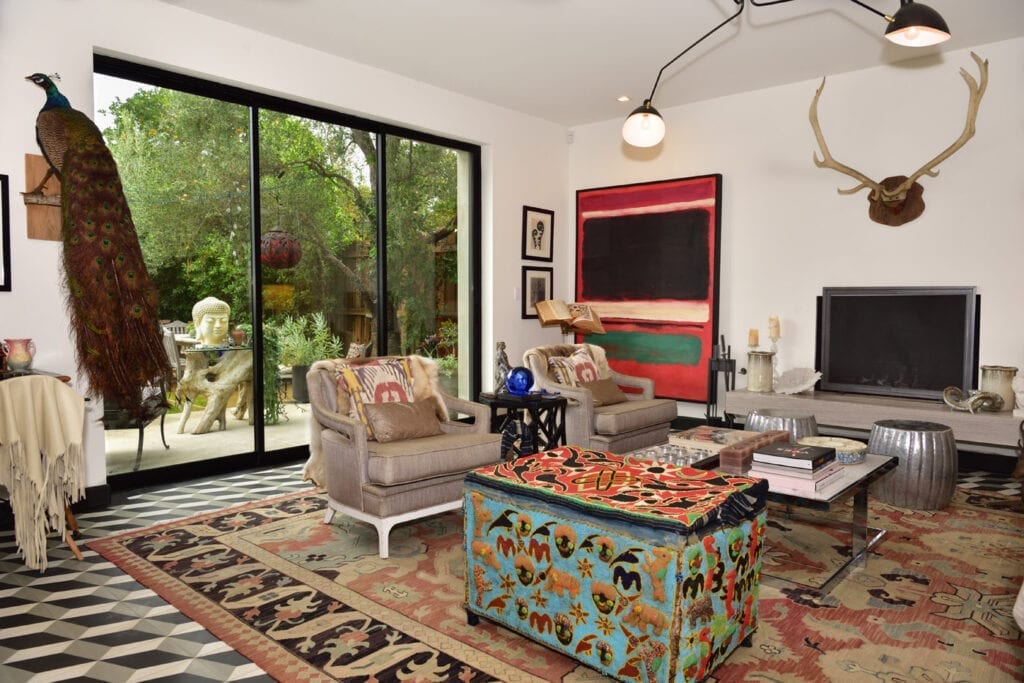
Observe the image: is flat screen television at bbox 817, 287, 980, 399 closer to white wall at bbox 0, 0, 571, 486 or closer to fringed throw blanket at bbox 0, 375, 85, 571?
white wall at bbox 0, 0, 571, 486

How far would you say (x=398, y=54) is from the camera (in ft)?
16.0

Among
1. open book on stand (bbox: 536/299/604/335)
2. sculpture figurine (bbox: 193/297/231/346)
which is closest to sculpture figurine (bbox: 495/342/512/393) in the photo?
sculpture figurine (bbox: 193/297/231/346)

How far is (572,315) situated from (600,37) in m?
2.50

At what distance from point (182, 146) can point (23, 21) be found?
3.26 ft

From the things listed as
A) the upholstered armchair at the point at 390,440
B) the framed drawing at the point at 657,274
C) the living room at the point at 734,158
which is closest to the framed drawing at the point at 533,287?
the living room at the point at 734,158

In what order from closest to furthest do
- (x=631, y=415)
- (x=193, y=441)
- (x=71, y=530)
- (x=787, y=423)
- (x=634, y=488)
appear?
(x=634, y=488)
(x=71, y=530)
(x=787, y=423)
(x=193, y=441)
(x=631, y=415)

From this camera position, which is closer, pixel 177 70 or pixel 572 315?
pixel 177 70

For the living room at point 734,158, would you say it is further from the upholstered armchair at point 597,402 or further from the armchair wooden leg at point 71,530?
the upholstered armchair at point 597,402

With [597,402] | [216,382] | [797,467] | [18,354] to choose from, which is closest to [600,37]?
[597,402]

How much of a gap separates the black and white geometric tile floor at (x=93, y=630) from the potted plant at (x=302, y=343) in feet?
5.23

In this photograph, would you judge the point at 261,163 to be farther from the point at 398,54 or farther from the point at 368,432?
the point at 368,432

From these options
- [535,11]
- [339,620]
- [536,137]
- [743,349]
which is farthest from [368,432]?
[536,137]

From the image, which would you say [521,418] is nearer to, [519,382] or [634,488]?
[519,382]

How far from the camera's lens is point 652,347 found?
634 centimetres
